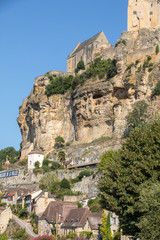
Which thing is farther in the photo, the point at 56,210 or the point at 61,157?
the point at 61,157

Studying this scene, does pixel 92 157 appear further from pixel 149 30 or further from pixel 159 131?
pixel 159 131

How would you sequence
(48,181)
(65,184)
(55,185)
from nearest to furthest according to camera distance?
(65,184) → (55,185) → (48,181)

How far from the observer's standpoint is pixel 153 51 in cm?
6212

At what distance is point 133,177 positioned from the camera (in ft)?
95.6

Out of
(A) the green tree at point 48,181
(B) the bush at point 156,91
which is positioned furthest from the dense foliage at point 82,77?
(A) the green tree at point 48,181

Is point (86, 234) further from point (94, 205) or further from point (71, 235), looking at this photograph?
point (94, 205)

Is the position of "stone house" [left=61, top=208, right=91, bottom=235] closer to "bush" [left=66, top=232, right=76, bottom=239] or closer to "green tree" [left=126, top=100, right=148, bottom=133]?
"bush" [left=66, top=232, right=76, bottom=239]

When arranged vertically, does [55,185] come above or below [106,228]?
above

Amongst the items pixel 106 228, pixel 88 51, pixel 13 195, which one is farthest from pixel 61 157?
pixel 106 228

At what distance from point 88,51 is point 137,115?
23.0 meters

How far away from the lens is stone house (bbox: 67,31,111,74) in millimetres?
75775

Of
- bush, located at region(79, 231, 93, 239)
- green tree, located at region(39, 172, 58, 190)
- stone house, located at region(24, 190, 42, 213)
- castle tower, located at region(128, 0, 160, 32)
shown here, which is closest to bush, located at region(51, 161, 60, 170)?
green tree, located at region(39, 172, 58, 190)

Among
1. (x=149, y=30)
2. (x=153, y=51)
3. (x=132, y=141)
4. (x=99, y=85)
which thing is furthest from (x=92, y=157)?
(x=132, y=141)

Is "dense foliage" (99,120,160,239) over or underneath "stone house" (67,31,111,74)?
underneath
